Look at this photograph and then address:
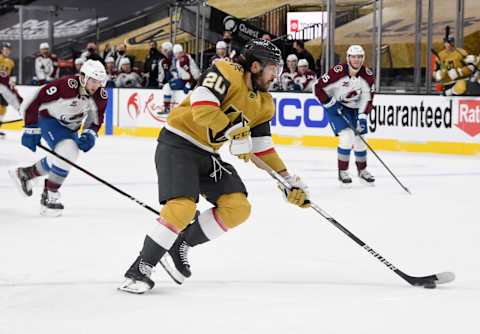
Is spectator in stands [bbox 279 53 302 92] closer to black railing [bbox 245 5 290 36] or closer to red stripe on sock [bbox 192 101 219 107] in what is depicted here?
black railing [bbox 245 5 290 36]

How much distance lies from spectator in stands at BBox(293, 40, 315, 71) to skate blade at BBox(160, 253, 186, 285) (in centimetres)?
989

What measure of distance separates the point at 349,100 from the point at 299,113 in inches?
169

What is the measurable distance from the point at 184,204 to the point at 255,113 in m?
0.49

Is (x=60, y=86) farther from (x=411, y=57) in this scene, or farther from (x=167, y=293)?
(x=411, y=57)

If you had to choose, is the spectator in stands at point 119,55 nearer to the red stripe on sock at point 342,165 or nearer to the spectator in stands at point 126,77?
the spectator in stands at point 126,77

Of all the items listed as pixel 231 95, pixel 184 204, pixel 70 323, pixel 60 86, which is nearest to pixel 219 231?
pixel 184 204

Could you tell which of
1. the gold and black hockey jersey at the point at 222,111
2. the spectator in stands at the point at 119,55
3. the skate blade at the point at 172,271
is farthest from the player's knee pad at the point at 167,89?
the skate blade at the point at 172,271

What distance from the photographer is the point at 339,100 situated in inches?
360

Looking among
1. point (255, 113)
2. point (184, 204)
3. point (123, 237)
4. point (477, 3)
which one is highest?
point (477, 3)

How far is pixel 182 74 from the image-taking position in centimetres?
1535

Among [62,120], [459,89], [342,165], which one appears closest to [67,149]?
[62,120]

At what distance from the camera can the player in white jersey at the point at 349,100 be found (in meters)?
9.05

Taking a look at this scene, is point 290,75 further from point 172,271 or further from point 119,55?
point 172,271

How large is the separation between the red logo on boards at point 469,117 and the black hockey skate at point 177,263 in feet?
25.9
